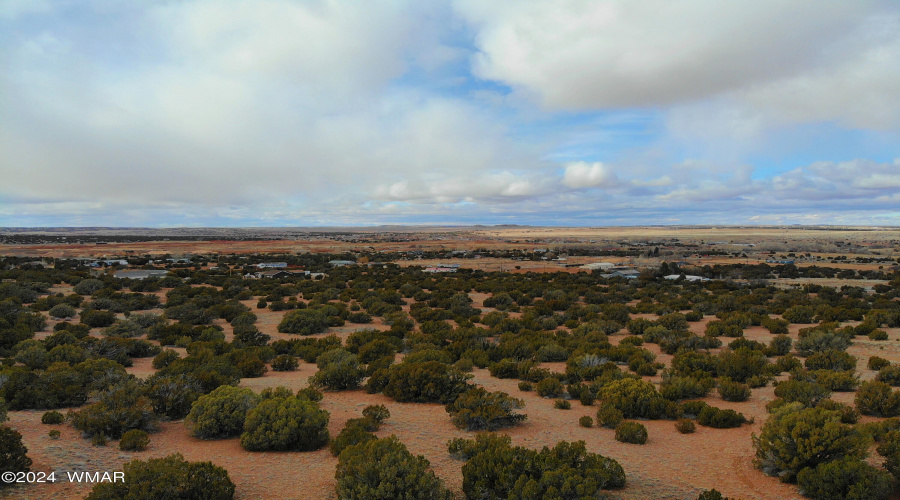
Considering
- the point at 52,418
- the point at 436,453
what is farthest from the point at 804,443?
the point at 52,418

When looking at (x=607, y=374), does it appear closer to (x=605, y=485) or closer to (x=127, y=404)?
Result: (x=605, y=485)

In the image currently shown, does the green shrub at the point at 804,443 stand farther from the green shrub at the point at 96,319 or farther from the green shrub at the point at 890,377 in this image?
the green shrub at the point at 96,319

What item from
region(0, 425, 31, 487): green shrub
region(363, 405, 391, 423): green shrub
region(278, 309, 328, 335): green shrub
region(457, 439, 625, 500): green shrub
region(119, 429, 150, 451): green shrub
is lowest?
region(278, 309, 328, 335): green shrub

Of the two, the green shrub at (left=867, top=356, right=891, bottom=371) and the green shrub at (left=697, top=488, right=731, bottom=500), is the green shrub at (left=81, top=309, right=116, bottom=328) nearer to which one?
the green shrub at (left=697, top=488, right=731, bottom=500)

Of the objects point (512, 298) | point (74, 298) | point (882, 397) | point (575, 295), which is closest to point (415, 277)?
point (512, 298)

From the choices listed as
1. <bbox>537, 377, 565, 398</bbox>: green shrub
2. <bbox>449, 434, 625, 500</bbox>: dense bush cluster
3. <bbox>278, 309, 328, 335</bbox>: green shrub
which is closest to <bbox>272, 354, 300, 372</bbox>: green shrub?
<bbox>278, 309, 328, 335</bbox>: green shrub
